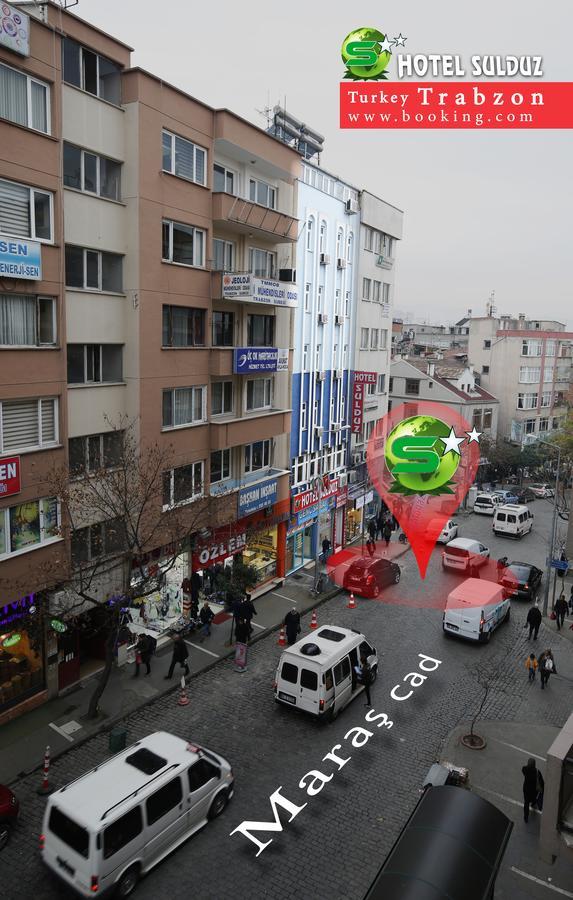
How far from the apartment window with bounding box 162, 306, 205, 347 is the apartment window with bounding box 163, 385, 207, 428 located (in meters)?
1.59

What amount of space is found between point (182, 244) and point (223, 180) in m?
4.05

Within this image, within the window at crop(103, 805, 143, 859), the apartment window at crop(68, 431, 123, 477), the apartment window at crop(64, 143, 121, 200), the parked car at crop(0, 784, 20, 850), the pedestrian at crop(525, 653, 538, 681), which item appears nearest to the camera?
the window at crop(103, 805, 143, 859)

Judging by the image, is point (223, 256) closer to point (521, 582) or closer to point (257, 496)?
point (257, 496)

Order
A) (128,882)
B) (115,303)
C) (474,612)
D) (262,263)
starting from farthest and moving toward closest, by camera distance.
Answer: (262,263) → (474,612) → (115,303) → (128,882)

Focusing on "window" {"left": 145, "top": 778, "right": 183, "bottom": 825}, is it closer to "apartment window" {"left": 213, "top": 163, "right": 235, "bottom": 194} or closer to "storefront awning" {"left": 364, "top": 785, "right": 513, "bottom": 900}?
"storefront awning" {"left": 364, "top": 785, "right": 513, "bottom": 900}

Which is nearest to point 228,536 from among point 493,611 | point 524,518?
point 493,611

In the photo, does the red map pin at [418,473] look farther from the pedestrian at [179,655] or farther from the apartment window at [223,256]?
the pedestrian at [179,655]

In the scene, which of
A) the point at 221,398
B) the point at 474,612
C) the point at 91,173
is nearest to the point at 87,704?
the point at 221,398

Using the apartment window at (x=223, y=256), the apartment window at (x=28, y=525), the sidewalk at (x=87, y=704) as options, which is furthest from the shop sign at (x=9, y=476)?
the apartment window at (x=223, y=256)

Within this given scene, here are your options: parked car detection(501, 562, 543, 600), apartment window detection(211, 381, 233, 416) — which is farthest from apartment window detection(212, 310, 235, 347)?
parked car detection(501, 562, 543, 600)

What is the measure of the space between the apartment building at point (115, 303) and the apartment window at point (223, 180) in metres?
0.07

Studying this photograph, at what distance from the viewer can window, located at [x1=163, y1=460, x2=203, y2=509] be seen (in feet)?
72.0

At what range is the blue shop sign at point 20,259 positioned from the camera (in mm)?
15391

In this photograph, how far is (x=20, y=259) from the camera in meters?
15.8
